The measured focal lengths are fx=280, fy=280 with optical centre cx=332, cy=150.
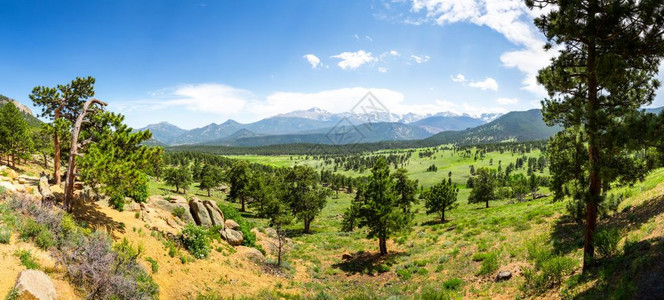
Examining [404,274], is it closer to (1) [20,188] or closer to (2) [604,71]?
(2) [604,71]

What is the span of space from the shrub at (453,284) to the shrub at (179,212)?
23660 millimetres

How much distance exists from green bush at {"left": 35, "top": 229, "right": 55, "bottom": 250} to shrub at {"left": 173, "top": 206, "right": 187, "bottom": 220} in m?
13.9

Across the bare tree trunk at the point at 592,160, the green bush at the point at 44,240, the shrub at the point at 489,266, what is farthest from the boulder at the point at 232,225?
the bare tree trunk at the point at 592,160

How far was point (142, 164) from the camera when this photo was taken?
1762 centimetres

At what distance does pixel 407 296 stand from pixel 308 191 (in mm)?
35617

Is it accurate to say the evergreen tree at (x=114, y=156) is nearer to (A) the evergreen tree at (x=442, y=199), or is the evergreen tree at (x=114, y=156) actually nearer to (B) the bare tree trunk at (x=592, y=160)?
(B) the bare tree trunk at (x=592, y=160)

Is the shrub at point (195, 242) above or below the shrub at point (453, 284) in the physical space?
above

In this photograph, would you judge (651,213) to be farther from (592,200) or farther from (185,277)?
(185,277)

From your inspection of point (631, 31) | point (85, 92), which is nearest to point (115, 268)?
point (85, 92)

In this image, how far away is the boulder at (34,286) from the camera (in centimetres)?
941

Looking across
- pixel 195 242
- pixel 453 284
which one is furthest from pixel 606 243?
pixel 195 242

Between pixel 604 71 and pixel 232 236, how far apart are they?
29244 mm

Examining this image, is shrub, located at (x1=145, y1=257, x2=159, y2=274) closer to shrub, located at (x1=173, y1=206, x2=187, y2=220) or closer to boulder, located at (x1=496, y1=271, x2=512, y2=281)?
shrub, located at (x1=173, y1=206, x2=187, y2=220)

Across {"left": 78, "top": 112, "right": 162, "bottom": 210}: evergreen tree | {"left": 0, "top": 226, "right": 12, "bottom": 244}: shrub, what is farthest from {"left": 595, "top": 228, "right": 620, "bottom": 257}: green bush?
{"left": 0, "top": 226, "right": 12, "bottom": 244}: shrub
